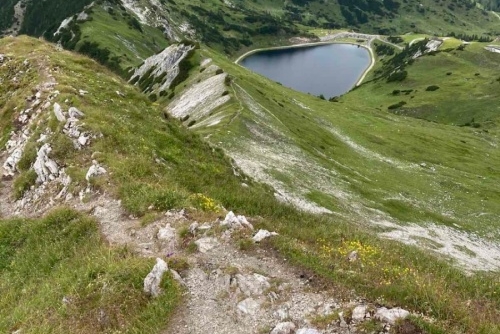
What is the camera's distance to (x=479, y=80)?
155m

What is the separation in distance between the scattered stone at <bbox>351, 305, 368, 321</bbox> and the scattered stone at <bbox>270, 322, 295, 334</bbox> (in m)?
1.76

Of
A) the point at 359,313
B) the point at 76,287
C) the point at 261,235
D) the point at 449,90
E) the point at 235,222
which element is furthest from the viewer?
the point at 449,90

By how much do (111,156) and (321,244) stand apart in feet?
42.8

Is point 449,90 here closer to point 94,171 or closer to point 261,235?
point 94,171

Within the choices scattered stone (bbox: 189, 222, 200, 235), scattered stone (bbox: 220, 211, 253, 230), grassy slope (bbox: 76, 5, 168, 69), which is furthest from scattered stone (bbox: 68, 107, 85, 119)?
grassy slope (bbox: 76, 5, 168, 69)

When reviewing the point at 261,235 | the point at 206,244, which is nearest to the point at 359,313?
the point at 261,235

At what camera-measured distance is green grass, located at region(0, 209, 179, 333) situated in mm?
13578

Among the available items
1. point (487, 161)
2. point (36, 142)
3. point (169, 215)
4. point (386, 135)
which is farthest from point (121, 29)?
point (169, 215)

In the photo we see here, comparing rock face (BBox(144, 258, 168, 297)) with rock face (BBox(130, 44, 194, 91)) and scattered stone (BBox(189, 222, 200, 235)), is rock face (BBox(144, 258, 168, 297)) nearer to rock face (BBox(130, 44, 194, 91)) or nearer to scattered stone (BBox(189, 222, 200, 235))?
scattered stone (BBox(189, 222, 200, 235))

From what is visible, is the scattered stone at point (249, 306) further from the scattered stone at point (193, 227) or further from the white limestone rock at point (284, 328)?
the scattered stone at point (193, 227)

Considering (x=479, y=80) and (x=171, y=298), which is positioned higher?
(x=171, y=298)

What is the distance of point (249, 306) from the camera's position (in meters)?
13.6

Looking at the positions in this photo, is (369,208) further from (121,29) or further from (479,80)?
(121,29)

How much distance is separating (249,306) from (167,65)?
10328cm
